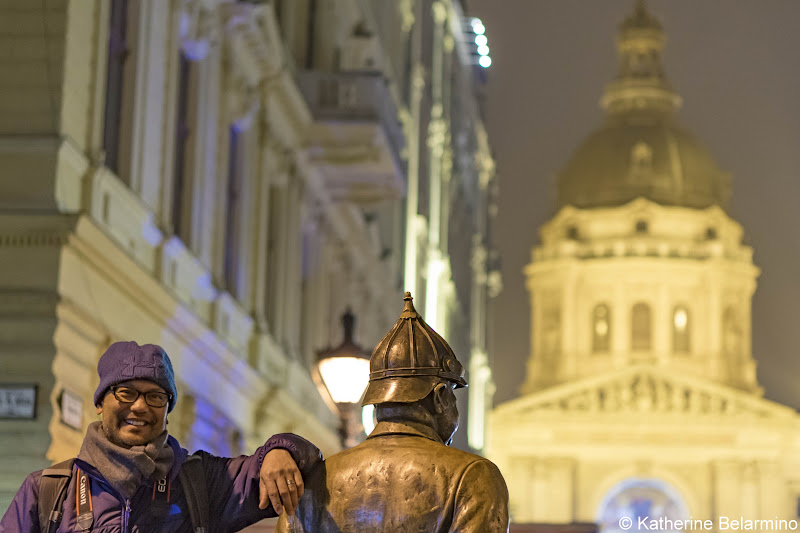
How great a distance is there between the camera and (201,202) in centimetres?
1739

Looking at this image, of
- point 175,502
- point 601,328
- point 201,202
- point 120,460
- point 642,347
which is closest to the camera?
point 120,460

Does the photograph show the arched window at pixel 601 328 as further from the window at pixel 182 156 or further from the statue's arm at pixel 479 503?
the statue's arm at pixel 479 503

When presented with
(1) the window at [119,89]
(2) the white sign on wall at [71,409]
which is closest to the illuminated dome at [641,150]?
(1) the window at [119,89]

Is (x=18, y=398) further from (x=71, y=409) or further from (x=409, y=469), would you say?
(x=409, y=469)

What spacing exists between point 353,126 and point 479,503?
55.8 feet

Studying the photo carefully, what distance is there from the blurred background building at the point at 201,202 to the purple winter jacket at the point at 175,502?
7.62m

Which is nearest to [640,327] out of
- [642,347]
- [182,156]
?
[642,347]

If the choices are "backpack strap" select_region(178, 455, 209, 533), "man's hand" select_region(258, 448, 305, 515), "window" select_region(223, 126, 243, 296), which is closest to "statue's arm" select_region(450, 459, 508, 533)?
"man's hand" select_region(258, 448, 305, 515)

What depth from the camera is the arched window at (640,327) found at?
88.6m

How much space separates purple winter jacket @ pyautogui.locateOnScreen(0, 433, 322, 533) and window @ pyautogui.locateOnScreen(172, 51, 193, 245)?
40.1 feet

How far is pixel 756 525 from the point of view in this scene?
7119cm

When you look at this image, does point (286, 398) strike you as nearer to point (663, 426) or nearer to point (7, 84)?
point (7, 84)

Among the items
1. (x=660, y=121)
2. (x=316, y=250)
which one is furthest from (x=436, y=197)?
(x=660, y=121)

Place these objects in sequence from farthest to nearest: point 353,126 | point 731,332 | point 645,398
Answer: point 731,332 < point 645,398 < point 353,126
